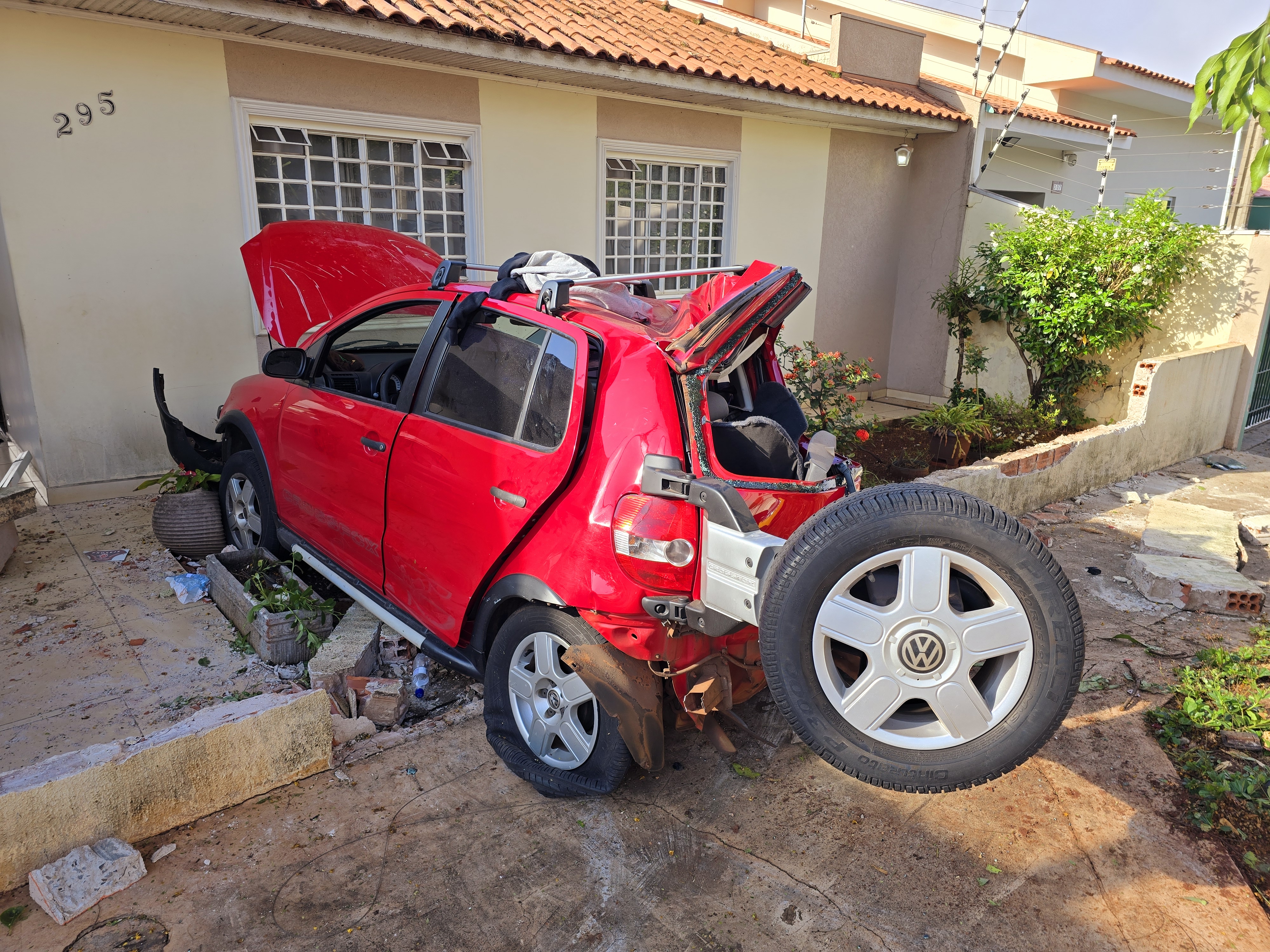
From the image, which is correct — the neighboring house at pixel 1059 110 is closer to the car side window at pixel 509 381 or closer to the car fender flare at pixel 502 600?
the car side window at pixel 509 381

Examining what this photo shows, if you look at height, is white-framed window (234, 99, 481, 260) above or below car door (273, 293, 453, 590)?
above

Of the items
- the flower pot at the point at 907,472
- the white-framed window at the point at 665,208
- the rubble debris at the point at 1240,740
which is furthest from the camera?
the white-framed window at the point at 665,208

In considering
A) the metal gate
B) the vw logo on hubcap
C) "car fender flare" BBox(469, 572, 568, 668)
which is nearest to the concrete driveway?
"car fender flare" BBox(469, 572, 568, 668)

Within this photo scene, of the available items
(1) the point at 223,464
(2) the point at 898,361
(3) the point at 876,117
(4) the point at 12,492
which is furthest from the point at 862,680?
(2) the point at 898,361

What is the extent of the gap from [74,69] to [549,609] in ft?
17.4

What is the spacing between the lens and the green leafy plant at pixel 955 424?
25.5 ft

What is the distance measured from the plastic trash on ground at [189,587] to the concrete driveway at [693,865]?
2.02 metres

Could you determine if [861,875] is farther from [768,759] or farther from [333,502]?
[333,502]

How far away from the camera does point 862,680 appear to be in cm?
244

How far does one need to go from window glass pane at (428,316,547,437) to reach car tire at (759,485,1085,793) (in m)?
1.30

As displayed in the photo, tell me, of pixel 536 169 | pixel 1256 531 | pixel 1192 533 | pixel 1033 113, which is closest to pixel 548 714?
pixel 1192 533

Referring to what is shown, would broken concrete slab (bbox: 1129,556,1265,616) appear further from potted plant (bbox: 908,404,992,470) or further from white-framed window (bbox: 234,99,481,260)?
white-framed window (bbox: 234,99,481,260)

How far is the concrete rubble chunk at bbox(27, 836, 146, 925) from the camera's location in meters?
2.60

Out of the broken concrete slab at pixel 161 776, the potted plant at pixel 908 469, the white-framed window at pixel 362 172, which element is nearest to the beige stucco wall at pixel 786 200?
the potted plant at pixel 908 469
